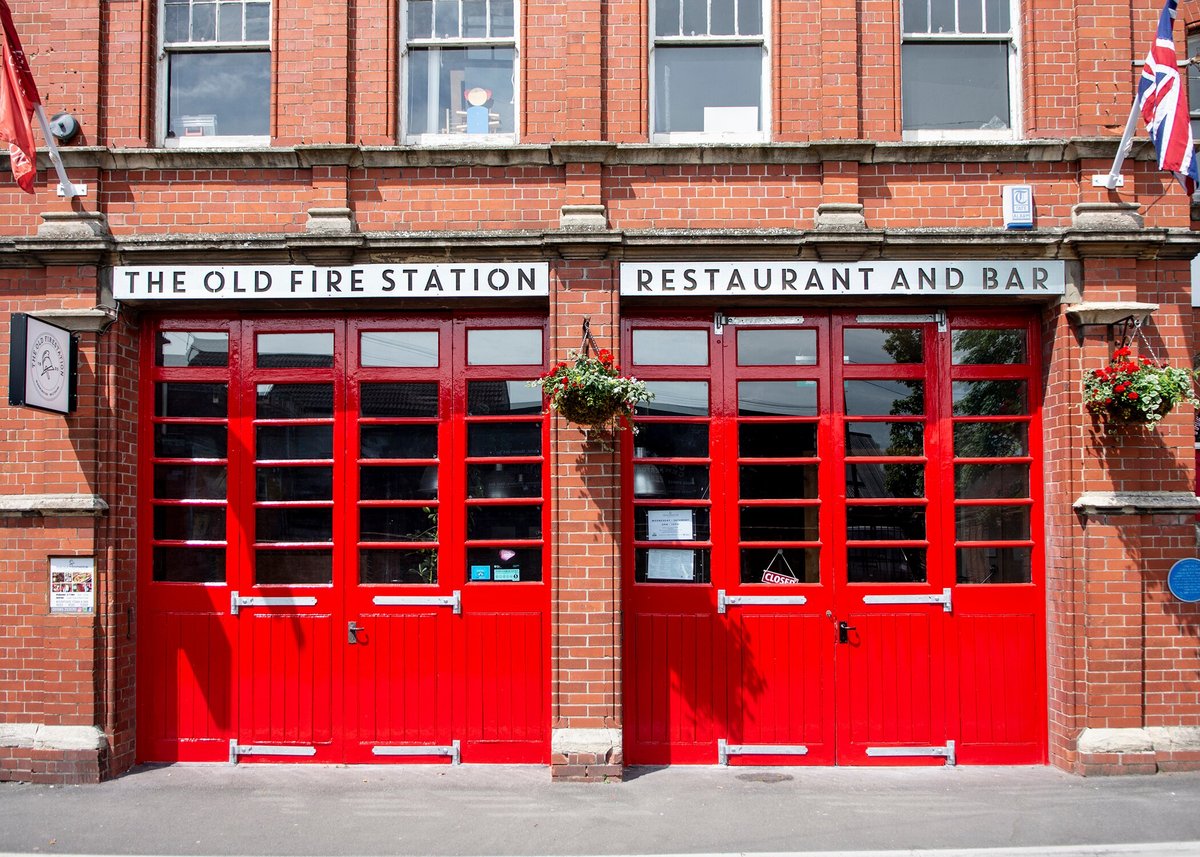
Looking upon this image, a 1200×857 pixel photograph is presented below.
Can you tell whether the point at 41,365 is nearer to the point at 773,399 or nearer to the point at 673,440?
the point at 673,440

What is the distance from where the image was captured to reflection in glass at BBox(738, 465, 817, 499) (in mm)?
7699

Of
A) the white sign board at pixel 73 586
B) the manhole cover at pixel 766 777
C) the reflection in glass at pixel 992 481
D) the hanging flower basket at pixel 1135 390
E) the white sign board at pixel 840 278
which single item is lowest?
the manhole cover at pixel 766 777

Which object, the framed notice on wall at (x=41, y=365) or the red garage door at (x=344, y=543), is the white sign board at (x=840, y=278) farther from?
the framed notice on wall at (x=41, y=365)

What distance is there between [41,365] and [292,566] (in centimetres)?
241

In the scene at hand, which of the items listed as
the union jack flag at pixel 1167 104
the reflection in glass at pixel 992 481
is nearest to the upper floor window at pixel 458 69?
the reflection in glass at pixel 992 481

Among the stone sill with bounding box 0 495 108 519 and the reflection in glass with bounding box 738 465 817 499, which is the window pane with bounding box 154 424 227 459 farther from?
the reflection in glass with bounding box 738 465 817 499

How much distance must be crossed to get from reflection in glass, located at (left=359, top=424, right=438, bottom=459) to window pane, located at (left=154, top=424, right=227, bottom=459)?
124cm

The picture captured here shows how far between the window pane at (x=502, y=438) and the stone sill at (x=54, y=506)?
9.61ft

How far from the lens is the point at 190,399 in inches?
311

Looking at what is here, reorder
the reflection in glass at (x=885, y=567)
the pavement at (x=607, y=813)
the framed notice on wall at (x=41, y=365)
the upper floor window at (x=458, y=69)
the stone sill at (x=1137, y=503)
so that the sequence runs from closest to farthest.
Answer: the pavement at (x=607, y=813), the framed notice on wall at (x=41, y=365), the stone sill at (x=1137, y=503), the reflection in glass at (x=885, y=567), the upper floor window at (x=458, y=69)

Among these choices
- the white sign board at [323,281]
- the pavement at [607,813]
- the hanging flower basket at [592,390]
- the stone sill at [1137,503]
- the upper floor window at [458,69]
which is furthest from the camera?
the upper floor window at [458,69]

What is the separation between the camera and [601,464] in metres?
7.32

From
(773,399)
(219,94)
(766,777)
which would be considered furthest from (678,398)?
(219,94)

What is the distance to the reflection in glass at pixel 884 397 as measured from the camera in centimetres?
774
